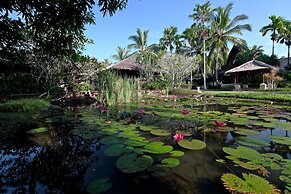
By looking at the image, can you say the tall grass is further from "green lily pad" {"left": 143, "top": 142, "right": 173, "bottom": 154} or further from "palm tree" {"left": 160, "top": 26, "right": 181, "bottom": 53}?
"palm tree" {"left": 160, "top": 26, "right": 181, "bottom": 53}

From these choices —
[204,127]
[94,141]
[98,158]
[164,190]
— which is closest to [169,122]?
[204,127]

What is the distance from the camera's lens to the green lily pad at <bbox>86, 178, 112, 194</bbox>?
177 centimetres

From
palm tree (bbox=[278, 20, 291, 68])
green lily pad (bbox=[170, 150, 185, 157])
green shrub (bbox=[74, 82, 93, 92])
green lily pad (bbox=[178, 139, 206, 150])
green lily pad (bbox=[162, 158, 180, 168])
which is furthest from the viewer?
palm tree (bbox=[278, 20, 291, 68])

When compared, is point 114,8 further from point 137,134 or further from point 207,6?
point 207,6

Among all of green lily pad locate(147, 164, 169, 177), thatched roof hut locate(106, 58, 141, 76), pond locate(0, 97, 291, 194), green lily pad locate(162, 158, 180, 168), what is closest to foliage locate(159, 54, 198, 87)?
thatched roof hut locate(106, 58, 141, 76)

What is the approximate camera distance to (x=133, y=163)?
2.28 m

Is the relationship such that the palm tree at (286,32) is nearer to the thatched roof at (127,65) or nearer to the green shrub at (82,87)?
the thatched roof at (127,65)

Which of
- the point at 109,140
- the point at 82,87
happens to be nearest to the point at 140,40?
the point at 82,87

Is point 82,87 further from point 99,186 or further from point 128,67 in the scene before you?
point 99,186

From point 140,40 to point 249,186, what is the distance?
25909mm

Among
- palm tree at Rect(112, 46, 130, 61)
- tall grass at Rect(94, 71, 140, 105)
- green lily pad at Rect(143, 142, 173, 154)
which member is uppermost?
palm tree at Rect(112, 46, 130, 61)

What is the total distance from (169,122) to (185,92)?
37.8 feet

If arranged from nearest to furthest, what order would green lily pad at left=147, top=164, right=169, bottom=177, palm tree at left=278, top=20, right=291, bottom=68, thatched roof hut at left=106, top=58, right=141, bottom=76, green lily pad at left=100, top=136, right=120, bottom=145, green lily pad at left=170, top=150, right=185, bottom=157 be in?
1. green lily pad at left=147, top=164, right=169, bottom=177
2. green lily pad at left=170, top=150, right=185, bottom=157
3. green lily pad at left=100, top=136, right=120, bottom=145
4. thatched roof hut at left=106, top=58, right=141, bottom=76
5. palm tree at left=278, top=20, right=291, bottom=68

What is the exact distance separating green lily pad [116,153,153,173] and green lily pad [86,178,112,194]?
26 centimetres
